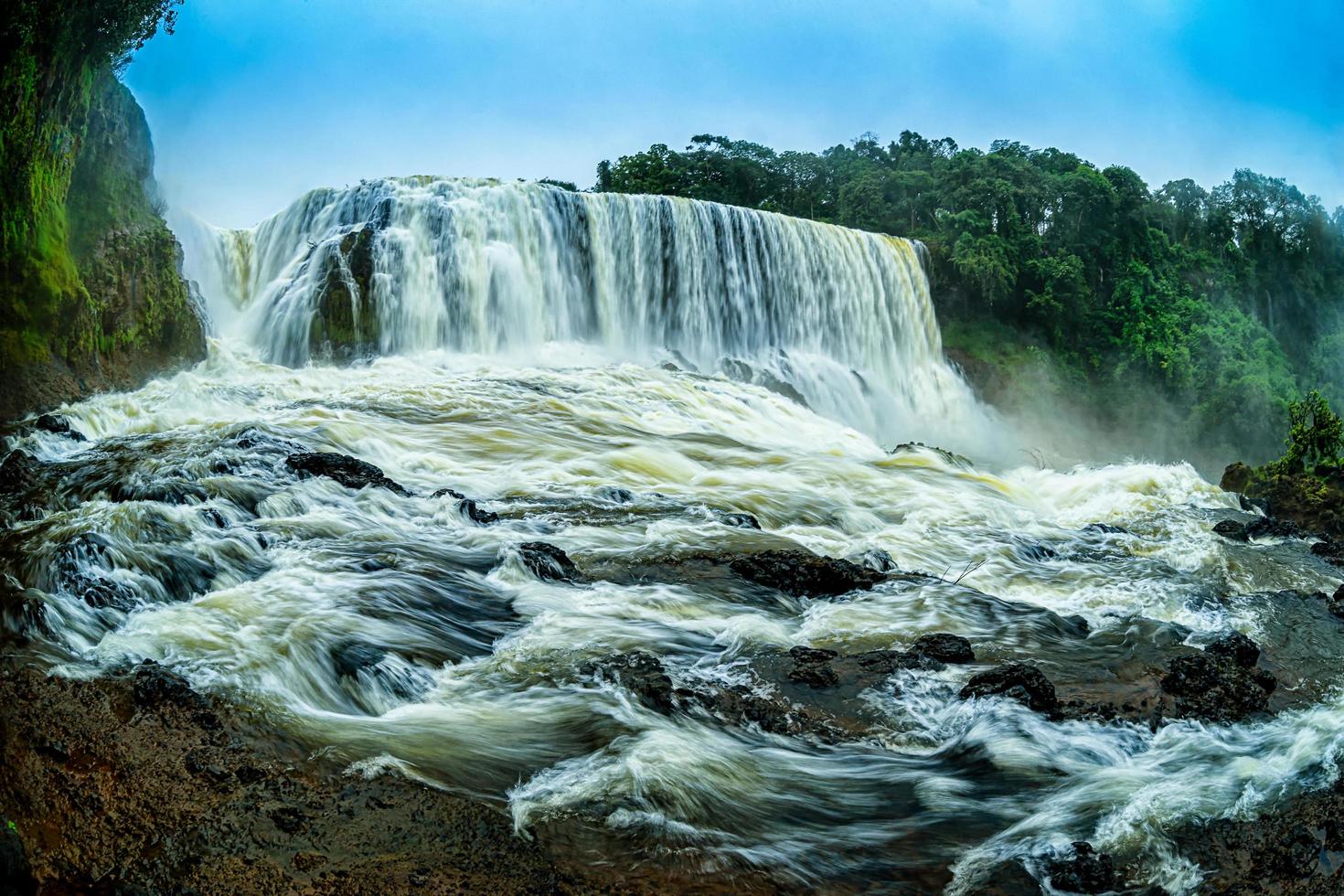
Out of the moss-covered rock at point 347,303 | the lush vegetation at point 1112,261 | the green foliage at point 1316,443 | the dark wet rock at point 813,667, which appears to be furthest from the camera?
the lush vegetation at point 1112,261

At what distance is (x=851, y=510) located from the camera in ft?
35.2

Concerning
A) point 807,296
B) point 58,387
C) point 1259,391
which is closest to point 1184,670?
point 58,387

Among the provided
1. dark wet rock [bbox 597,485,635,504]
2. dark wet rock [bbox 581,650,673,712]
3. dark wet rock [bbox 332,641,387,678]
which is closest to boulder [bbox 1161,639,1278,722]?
dark wet rock [bbox 581,650,673,712]

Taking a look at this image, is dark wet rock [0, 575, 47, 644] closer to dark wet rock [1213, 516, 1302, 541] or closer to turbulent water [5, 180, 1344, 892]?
turbulent water [5, 180, 1344, 892]

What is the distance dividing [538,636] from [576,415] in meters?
7.96

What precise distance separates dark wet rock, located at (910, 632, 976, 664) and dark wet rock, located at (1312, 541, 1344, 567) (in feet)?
20.8

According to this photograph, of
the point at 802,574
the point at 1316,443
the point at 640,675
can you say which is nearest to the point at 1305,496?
the point at 1316,443

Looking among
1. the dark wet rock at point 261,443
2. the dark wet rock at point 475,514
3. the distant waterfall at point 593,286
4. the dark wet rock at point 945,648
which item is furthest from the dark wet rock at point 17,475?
the distant waterfall at point 593,286

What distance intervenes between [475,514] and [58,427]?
475 centimetres

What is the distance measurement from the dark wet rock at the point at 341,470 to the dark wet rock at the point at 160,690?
13.8ft

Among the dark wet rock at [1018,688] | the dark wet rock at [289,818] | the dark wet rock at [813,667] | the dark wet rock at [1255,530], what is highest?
the dark wet rock at [1255,530]

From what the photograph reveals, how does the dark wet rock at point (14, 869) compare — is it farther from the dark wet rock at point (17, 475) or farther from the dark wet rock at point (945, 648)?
the dark wet rock at point (17, 475)

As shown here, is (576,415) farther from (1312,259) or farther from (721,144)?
(1312,259)

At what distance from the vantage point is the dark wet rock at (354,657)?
→ 16.8ft
